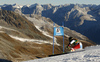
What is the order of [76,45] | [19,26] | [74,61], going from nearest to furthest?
[74,61], [76,45], [19,26]

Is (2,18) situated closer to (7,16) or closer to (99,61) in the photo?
(7,16)

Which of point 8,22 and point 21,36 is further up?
point 8,22

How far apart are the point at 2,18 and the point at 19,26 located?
15901mm

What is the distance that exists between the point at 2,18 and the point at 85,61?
139189 mm

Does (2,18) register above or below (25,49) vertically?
above

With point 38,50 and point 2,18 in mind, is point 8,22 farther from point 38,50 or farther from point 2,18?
point 38,50

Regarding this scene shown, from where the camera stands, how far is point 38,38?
4791 inches

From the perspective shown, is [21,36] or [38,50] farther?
[21,36]

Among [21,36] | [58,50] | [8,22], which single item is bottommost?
[58,50]

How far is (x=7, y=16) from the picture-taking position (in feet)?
490

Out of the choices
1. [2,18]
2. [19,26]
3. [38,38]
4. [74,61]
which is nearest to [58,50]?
[38,38]

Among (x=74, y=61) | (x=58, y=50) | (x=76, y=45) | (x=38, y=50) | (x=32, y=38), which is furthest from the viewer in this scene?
(x=32, y=38)

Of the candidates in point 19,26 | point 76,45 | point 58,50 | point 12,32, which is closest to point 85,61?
point 76,45

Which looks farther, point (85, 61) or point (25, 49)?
point (25, 49)
